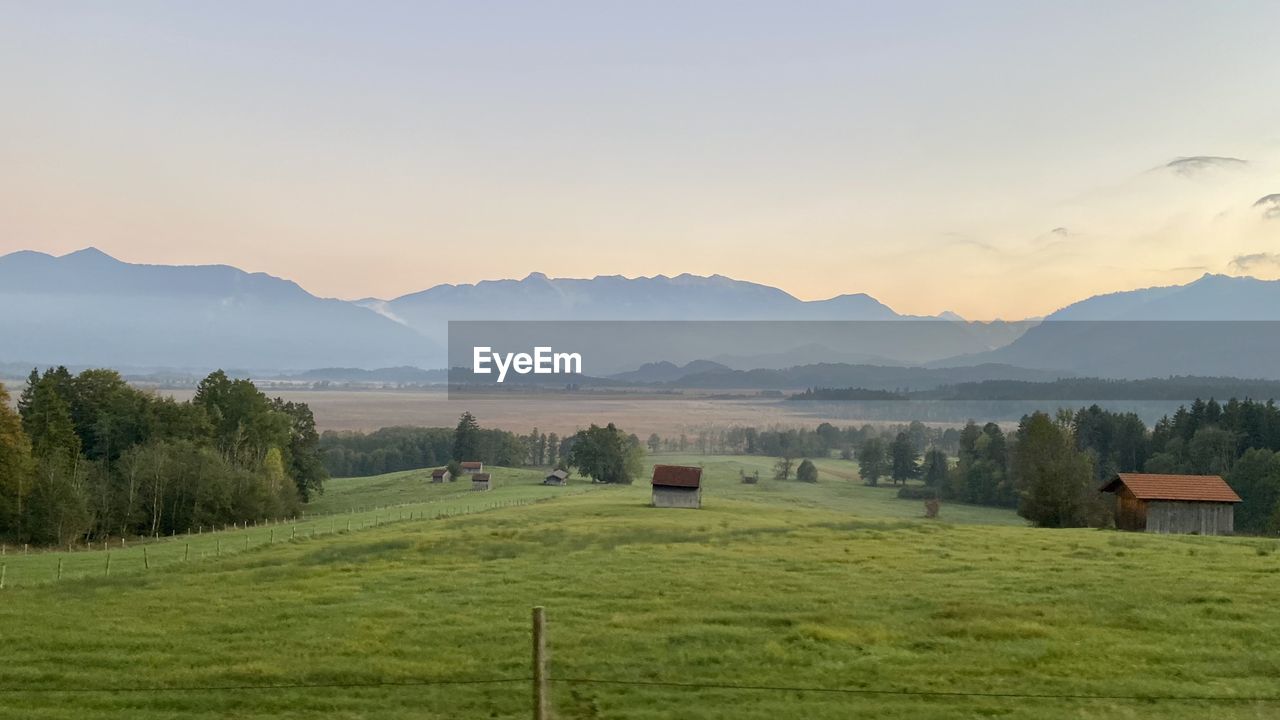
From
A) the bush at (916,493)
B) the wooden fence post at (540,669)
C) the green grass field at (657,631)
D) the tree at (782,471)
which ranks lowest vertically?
the bush at (916,493)

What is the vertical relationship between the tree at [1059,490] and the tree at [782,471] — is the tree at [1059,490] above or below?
above

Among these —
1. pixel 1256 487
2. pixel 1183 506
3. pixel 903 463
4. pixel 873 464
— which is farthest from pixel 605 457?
pixel 1183 506

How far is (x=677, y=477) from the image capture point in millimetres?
85375

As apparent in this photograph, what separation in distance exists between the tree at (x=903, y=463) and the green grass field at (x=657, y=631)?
361 ft

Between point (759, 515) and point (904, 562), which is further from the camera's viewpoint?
point (759, 515)

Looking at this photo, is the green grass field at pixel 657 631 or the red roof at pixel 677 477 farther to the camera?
the red roof at pixel 677 477

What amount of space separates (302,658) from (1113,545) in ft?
142

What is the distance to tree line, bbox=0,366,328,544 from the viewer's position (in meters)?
66.2

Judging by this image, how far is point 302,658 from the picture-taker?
22359 millimetres

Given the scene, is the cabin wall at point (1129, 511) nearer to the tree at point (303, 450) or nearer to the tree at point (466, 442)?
the tree at point (303, 450)

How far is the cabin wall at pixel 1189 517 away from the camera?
214 ft

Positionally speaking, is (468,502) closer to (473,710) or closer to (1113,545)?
(1113,545)

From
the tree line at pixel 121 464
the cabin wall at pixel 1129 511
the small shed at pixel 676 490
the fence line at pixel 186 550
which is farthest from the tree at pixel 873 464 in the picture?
the tree line at pixel 121 464

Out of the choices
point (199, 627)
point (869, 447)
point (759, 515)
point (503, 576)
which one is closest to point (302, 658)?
point (199, 627)
